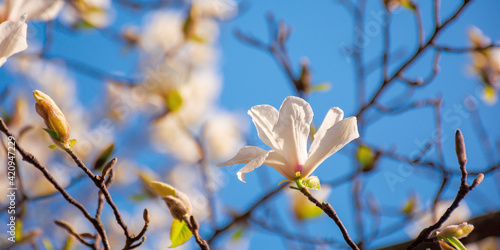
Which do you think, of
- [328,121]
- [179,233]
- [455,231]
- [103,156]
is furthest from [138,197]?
[455,231]

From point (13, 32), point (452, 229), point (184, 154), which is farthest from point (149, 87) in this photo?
point (452, 229)

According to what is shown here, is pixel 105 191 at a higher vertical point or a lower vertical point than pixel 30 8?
lower

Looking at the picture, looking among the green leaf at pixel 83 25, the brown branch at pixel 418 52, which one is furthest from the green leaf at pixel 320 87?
the green leaf at pixel 83 25

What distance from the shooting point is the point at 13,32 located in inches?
17.3

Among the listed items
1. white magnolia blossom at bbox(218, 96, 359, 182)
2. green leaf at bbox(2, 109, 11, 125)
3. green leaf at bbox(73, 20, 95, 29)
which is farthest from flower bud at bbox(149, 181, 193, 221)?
green leaf at bbox(73, 20, 95, 29)

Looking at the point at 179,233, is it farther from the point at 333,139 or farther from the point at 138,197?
the point at 138,197

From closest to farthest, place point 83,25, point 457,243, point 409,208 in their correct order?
1. point 457,243
2. point 409,208
3. point 83,25

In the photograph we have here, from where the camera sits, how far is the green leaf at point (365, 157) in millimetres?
1029

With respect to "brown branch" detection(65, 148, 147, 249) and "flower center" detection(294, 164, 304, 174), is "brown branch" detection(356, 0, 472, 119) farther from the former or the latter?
"brown branch" detection(65, 148, 147, 249)

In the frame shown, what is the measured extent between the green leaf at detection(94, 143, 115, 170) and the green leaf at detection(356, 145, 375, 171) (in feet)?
2.18

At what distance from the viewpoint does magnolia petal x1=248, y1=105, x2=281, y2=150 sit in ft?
1.66

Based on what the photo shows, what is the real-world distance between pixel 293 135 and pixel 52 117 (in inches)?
11.7

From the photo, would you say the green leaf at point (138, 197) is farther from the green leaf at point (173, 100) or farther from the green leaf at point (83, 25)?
the green leaf at point (83, 25)

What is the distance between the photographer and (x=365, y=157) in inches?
40.7
